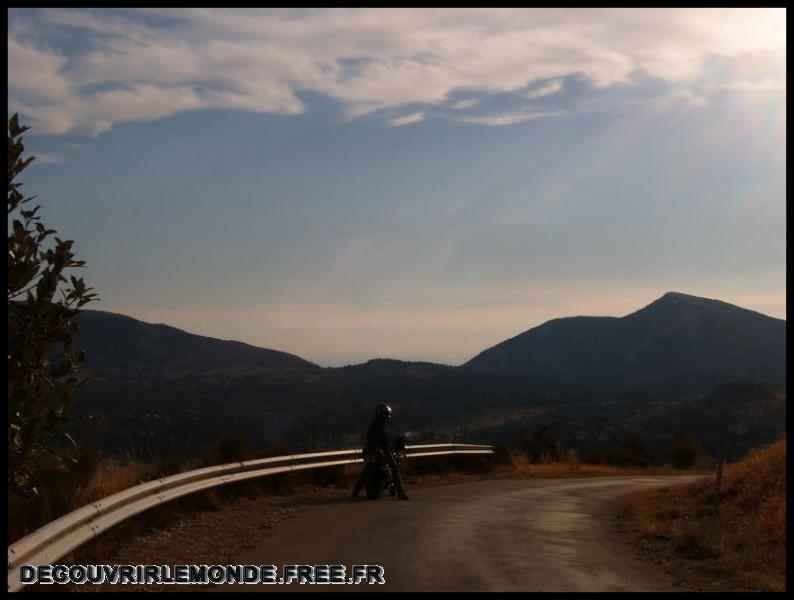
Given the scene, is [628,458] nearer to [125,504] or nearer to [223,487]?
[223,487]

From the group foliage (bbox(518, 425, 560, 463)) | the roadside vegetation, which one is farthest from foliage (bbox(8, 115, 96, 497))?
foliage (bbox(518, 425, 560, 463))

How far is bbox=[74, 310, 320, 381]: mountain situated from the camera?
106875 mm

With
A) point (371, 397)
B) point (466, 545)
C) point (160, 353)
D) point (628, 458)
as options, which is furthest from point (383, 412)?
point (160, 353)

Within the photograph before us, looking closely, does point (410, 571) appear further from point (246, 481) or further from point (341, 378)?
point (341, 378)

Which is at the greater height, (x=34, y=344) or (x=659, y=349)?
(x=659, y=349)

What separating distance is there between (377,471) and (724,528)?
6.07 m

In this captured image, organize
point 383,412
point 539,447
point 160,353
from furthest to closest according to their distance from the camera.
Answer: point 160,353
point 539,447
point 383,412

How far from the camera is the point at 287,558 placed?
36.4 ft

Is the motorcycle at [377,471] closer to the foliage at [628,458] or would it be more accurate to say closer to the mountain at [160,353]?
the foliage at [628,458]

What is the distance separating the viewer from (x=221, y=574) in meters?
10.2

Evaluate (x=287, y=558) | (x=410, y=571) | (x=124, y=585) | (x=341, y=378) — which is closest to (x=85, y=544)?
(x=124, y=585)

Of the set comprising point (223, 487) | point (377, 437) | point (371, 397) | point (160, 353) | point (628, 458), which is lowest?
point (628, 458)

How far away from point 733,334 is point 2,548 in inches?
6755

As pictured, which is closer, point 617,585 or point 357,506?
point 617,585
